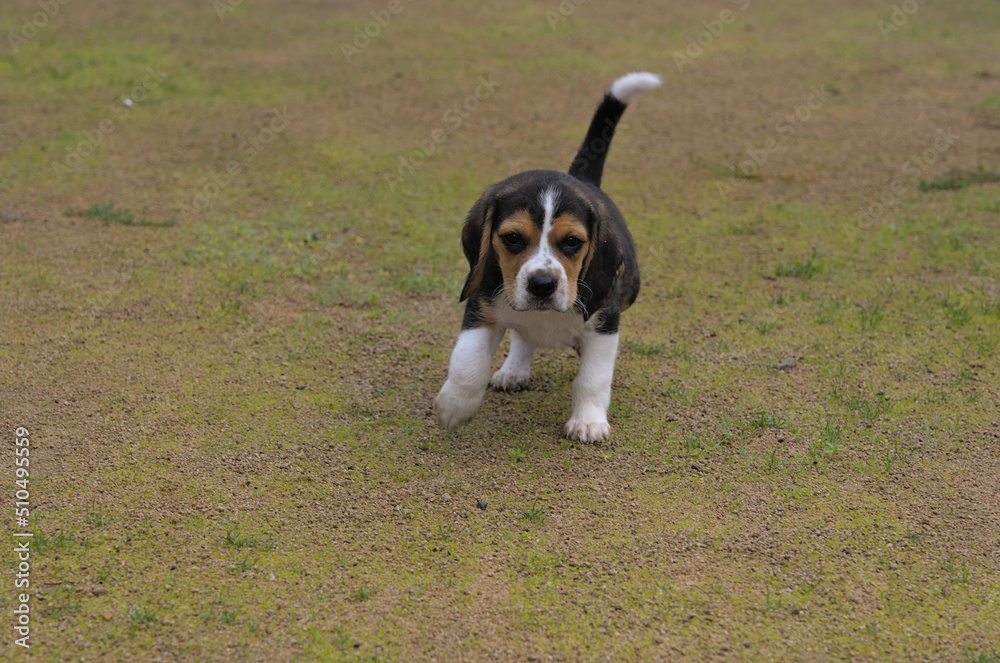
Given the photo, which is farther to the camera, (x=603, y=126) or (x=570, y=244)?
(x=603, y=126)

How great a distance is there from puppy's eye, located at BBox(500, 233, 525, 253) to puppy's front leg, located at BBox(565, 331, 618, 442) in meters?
0.68

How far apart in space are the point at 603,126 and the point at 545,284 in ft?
5.47

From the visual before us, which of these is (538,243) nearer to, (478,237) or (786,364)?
(478,237)

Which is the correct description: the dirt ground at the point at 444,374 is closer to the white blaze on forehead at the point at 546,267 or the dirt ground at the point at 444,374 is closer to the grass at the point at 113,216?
the grass at the point at 113,216

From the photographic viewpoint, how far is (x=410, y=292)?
6754mm

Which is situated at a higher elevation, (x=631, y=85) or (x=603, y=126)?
(x=631, y=85)

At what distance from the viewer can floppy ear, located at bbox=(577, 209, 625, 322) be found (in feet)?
15.4

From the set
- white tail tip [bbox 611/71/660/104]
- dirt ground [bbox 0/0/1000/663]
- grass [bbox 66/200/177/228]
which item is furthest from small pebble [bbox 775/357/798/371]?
grass [bbox 66/200/177/228]

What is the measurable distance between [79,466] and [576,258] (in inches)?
97.4

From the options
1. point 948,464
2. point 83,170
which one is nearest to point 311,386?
point 948,464

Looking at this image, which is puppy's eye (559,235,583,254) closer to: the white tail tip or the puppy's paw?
the puppy's paw

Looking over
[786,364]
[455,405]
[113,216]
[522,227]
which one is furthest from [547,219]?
[113,216]

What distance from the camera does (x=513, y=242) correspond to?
4.49 meters

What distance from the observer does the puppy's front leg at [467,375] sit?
4707 millimetres
